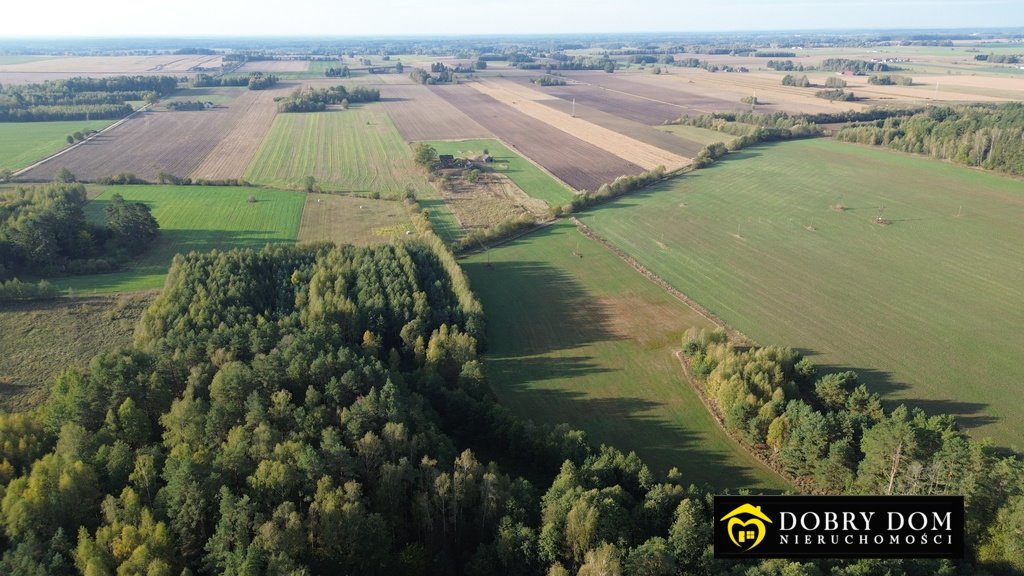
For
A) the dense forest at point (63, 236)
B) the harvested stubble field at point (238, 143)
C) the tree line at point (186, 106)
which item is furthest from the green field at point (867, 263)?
the tree line at point (186, 106)

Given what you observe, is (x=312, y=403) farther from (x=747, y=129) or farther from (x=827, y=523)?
(x=747, y=129)

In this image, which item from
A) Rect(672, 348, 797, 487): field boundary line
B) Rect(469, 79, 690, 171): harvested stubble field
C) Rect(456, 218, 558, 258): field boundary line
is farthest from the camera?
Rect(469, 79, 690, 171): harvested stubble field

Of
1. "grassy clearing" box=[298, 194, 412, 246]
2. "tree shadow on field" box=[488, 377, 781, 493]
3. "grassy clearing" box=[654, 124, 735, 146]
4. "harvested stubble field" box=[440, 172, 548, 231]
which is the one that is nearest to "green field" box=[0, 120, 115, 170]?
"grassy clearing" box=[298, 194, 412, 246]

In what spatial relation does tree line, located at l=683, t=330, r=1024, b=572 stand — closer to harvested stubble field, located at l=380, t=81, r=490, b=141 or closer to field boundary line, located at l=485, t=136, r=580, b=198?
field boundary line, located at l=485, t=136, r=580, b=198

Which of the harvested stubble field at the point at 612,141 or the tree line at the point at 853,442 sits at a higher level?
the harvested stubble field at the point at 612,141

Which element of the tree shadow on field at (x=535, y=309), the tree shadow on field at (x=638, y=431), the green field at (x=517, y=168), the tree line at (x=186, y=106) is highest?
the tree line at (x=186, y=106)

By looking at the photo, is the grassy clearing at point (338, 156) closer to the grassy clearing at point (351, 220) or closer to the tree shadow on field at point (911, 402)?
the grassy clearing at point (351, 220)

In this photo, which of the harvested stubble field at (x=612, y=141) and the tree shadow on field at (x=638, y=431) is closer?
the tree shadow on field at (x=638, y=431)
